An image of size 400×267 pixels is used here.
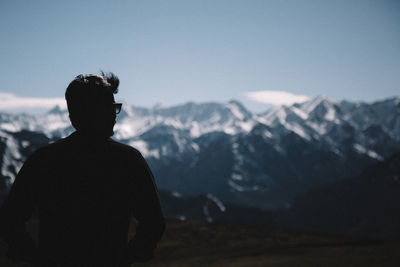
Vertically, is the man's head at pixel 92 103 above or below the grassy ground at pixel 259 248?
above

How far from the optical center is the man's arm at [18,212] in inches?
108

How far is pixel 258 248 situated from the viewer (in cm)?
1653

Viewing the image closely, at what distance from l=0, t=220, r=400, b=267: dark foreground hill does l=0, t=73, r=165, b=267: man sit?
11.0 m

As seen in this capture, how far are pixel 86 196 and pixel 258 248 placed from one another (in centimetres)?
1484

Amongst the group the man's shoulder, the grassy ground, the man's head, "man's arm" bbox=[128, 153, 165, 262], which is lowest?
the grassy ground

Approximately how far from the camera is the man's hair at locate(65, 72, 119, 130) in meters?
2.79

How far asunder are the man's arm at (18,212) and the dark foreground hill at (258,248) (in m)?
11.2

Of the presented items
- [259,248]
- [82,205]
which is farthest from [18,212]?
[259,248]

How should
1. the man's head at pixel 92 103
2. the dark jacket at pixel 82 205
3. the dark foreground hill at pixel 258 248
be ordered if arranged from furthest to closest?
the dark foreground hill at pixel 258 248, the man's head at pixel 92 103, the dark jacket at pixel 82 205

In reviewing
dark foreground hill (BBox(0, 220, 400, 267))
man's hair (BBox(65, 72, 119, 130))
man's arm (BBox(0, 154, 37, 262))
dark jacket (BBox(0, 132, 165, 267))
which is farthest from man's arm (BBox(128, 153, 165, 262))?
dark foreground hill (BBox(0, 220, 400, 267))

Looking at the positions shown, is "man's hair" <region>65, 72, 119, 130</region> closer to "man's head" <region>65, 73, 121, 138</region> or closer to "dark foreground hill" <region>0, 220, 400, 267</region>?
"man's head" <region>65, 73, 121, 138</region>

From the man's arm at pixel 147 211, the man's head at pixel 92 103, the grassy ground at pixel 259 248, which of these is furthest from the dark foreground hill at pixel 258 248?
the man's head at pixel 92 103

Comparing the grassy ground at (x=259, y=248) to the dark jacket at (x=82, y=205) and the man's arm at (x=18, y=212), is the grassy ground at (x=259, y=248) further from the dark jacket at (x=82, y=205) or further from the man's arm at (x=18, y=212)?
the man's arm at (x=18, y=212)

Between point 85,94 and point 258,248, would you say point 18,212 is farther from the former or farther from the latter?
point 258,248
